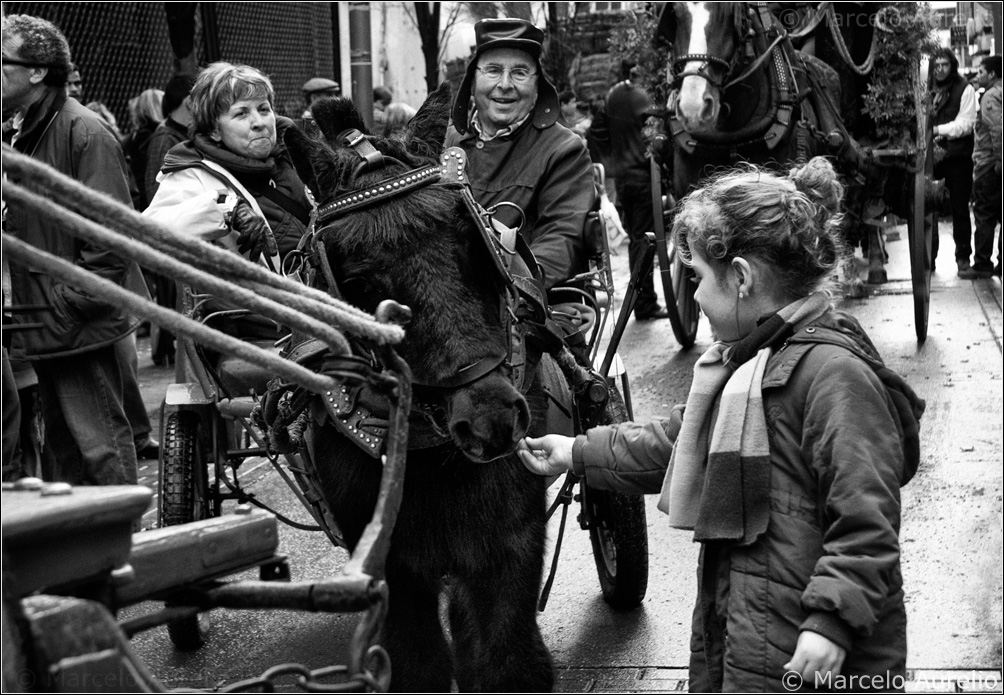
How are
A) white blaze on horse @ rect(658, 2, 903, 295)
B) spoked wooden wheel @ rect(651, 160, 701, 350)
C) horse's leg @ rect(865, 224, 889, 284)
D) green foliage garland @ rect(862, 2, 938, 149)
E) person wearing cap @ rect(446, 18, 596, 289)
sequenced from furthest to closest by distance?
horse's leg @ rect(865, 224, 889, 284)
green foliage garland @ rect(862, 2, 938, 149)
spoked wooden wheel @ rect(651, 160, 701, 350)
white blaze on horse @ rect(658, 2, 903, 295)
person wearing cap @ rect(446, 18, 596, 289)

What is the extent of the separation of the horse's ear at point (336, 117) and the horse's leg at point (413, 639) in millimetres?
1194

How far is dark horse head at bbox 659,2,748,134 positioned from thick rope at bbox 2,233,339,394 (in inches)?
247

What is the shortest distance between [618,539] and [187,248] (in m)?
3.02

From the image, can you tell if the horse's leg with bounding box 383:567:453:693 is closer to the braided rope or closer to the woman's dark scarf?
the woman's dark scarf

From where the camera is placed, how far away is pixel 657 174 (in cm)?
904

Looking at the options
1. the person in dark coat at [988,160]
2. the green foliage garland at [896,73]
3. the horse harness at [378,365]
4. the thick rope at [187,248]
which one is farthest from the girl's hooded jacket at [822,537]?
the person in dark coat at [988,160]

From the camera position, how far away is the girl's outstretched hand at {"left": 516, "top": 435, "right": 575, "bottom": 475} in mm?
2881

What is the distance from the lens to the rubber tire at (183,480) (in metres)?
4.46

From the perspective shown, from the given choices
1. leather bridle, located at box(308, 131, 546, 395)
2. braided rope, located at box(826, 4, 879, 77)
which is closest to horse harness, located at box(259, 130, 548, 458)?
leather bridle, located at box(308, 131, 546, 395)

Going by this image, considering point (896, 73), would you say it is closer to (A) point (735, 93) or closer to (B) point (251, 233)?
(A) point (735, 93)

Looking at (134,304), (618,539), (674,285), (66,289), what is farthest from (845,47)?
(134,304)

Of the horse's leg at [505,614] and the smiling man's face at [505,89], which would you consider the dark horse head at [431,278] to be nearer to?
the horse's leg at [505,614]

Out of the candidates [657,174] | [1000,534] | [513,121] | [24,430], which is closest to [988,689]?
[1000,534]

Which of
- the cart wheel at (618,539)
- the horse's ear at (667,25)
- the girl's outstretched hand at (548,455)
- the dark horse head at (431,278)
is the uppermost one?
the horse's ear at (667,25)
